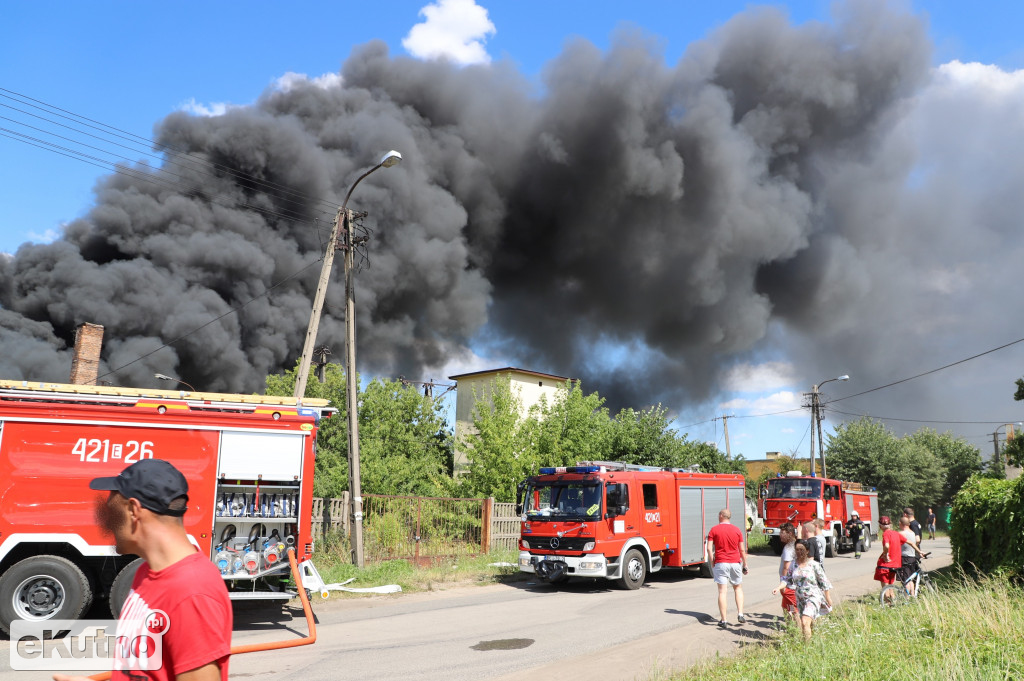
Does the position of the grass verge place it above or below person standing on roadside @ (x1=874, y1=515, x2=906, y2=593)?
below

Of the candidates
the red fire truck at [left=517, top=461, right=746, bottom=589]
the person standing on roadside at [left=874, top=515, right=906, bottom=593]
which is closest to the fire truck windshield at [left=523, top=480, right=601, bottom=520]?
the red fire truck at [left=517, top=461, right=746, bottom=589]

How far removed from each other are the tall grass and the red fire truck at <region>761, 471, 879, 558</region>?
14908mm

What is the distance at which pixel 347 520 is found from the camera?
14.7 meters

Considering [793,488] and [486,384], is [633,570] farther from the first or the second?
[486,384]

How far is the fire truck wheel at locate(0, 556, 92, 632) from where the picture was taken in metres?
8.10

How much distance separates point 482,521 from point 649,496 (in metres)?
5.40

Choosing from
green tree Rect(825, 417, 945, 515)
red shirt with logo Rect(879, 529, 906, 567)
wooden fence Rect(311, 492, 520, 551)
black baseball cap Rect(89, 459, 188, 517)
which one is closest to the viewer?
black baseball cap Rect(89, 459, 188, 517)

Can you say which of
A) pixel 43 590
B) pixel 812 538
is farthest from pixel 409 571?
pixel 812 538

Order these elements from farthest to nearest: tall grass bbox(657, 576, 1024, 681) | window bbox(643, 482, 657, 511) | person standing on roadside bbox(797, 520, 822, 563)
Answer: window bbox(643, 482, 657, 511), person standing on roadside bbox(797, 520, 822, 563), tall grass bbox(657, 576, 1024, 681)

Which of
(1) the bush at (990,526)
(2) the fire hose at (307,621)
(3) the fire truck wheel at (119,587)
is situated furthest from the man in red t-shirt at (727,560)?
(3) the fire truck wheel at (119,587)

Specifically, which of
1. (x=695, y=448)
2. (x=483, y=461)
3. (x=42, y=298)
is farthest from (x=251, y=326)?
(x=695, y=448)

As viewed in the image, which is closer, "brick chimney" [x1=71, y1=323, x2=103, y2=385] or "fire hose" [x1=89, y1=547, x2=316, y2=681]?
"fire hose" [x1=89, y1=547, x2=316, y2=681]

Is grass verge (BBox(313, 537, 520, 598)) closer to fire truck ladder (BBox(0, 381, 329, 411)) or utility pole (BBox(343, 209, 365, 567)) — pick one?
utility pole (BBox(343, 209, 365, 567))

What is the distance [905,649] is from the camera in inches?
243
